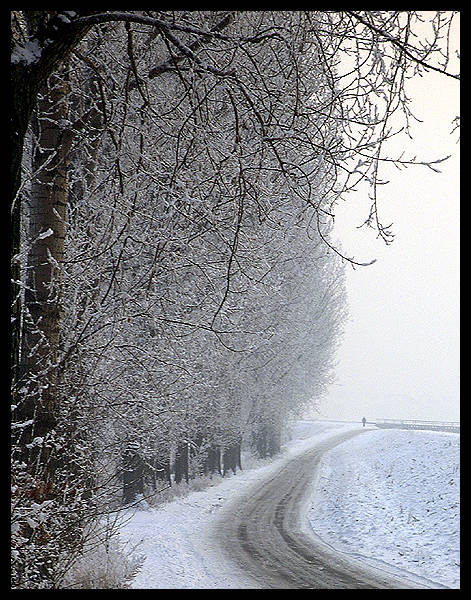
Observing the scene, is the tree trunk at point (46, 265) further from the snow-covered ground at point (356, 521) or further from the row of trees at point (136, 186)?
the snow-covered ground at point (356, 521)

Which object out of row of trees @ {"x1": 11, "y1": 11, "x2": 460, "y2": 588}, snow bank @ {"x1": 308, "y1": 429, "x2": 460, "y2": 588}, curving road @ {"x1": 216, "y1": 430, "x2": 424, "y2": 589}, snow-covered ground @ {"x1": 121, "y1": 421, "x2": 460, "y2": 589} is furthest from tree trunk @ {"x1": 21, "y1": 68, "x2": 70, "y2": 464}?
snow bank @ {"x1": 308, "y1": 429, "x2": 460, "y2": 588}

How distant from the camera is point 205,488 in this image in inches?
727

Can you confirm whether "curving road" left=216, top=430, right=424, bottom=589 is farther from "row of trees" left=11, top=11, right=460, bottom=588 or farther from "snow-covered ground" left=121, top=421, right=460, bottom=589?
"row of trees" left=11, top=11, right=460, bottom=588

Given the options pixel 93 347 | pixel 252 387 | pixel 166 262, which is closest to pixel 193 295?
pixel 166 262

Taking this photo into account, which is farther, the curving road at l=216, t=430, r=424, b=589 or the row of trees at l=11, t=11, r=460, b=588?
the curving road at l=216, t=430, r=424, b=589

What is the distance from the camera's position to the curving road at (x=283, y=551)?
26.9 feet

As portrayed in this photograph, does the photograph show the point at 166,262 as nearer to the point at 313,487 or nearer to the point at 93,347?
the point at 93,347

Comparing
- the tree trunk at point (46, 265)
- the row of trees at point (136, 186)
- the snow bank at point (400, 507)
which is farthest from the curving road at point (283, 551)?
the tree trunk at point (46, 265)

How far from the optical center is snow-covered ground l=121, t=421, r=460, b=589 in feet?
28.6

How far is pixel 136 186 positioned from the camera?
6.44 m

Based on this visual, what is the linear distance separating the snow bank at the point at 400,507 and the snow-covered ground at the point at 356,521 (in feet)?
0.06

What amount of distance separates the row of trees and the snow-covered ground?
1.60 metres

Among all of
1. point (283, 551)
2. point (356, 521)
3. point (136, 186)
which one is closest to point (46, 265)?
point (136, 186)

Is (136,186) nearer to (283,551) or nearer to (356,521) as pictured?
(283,551)
